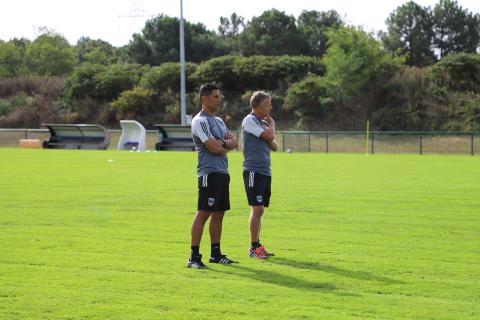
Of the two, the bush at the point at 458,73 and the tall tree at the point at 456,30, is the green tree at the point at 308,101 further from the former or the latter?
the tall tree at the point at 456,30

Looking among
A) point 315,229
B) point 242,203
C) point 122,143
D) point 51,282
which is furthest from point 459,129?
point 51,282

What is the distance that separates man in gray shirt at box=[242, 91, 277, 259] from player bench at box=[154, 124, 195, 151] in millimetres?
35117

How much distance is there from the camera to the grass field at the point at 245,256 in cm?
707

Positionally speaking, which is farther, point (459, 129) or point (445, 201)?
point (459, 129)

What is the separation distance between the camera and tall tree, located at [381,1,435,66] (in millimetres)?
79375

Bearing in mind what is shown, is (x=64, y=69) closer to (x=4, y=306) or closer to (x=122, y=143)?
(x=122, y=143)

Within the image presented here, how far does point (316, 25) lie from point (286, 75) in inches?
1304

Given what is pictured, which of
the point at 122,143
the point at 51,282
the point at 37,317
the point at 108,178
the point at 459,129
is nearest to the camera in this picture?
the point at 37,317

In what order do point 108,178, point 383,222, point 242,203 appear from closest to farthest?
1. point 383,222
2. point 242,203
3. point 108,178

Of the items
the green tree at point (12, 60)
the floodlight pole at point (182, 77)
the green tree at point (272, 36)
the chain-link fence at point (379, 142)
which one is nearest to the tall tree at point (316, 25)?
the green tree at point (272, 36)

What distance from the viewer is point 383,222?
12.9m

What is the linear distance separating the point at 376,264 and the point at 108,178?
1467 cm

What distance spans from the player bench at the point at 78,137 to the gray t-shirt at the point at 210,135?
3801cm

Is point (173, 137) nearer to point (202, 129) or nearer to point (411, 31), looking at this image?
point (202, 129)
